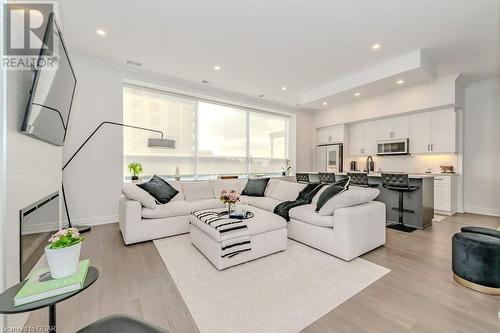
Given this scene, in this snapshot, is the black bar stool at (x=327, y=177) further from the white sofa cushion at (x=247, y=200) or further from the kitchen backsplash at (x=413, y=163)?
the kitchen backsplash at (x=413, y=163)

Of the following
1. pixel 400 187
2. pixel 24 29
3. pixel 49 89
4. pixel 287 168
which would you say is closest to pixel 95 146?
pixel 49 89

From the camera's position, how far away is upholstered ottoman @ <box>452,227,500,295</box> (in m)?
1.95

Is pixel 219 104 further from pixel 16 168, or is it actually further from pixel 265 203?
pixel 16 168

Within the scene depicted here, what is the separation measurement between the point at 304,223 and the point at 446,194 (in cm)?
421

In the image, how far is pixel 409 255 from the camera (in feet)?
9.10

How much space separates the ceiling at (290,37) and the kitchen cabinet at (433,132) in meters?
0.95

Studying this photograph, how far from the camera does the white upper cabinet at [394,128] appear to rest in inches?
226

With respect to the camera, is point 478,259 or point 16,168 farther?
point 478,259

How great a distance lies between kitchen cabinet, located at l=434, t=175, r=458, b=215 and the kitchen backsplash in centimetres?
44

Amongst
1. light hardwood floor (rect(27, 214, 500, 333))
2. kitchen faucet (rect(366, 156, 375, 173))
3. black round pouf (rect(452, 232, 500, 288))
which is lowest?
light hardwood floor (rect(27, 214, 500, 333))

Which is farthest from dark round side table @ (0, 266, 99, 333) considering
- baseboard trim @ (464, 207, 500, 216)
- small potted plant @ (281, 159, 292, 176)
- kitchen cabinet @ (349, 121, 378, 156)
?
baseboard trim @ (464, 207, 500, 216)

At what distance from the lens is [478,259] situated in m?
2.02

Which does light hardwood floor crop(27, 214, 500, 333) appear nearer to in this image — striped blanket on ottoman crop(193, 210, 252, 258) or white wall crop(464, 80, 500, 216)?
striped blanket on ottoman crop(193, 210, 252, 258)

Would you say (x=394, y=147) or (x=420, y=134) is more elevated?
(x=420, y=134)
